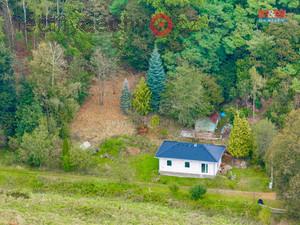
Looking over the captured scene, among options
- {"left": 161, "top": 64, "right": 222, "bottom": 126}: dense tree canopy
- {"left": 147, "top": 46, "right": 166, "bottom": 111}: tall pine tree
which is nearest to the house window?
{"left": 161, "top": 64, "right": 222, "bottom": 126}: dense tree canopy

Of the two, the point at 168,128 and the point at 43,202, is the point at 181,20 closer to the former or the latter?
the point at 168,128

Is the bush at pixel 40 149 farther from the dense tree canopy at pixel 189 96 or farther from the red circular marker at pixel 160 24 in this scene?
the red circular marker at pixel 160 24

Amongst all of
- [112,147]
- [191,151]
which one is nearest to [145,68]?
[112,147]

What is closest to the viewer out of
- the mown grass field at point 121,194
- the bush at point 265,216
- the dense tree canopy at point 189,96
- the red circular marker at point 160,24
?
the mown grass field at point 121,194

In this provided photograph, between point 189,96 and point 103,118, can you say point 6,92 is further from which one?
point 189,96

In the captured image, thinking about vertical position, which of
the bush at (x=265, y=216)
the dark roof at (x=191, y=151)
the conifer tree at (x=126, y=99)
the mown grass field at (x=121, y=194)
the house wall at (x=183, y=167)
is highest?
the conifer tree at (x=126, y=99)

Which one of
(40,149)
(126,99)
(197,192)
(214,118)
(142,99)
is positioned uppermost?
(142,99)

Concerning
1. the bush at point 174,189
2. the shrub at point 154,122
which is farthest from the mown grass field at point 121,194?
the shrub at point 154,122

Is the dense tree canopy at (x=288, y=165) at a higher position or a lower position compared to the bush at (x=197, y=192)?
higher
